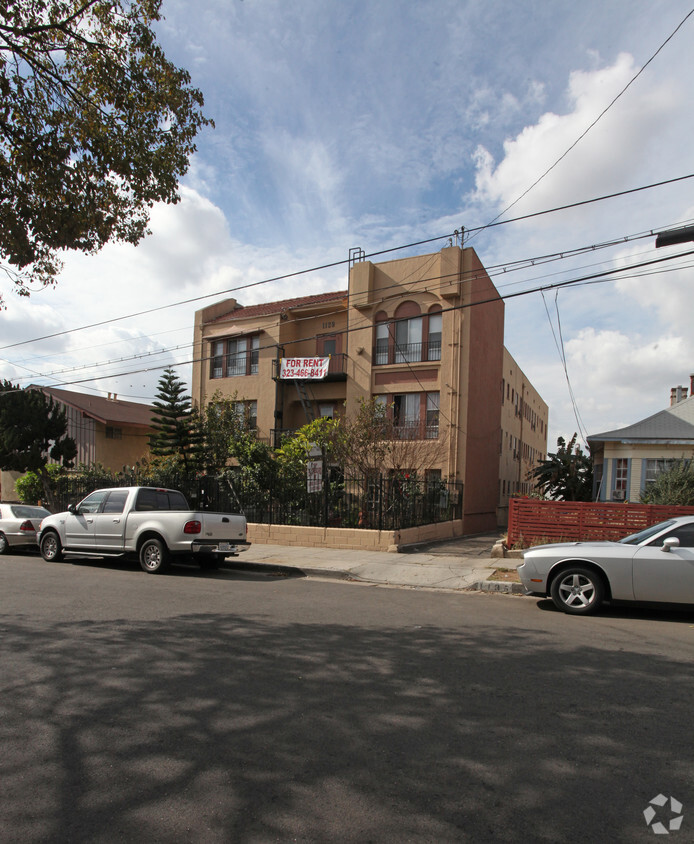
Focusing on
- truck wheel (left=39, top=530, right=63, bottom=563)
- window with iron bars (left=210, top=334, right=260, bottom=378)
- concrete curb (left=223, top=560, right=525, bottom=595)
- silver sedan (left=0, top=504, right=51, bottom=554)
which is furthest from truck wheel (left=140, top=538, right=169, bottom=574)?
window with iron bars (left=210, top=334, right=260, bottom=378)

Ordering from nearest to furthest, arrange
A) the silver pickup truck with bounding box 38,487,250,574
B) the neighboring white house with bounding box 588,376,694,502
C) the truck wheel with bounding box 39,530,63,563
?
the silver pickup truck with bounding box 38,487,250,574 < the truck wheel with bounding box 39,530,63,563 < the neighboring white house with bounding box 588,376,694,502

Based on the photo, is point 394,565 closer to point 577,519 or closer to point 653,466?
point 577,519

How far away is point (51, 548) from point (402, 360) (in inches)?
621

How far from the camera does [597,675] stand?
17.9 feet

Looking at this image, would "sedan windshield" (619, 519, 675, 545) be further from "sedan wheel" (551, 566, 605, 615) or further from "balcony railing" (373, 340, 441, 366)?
"balcony railing" (373, 340, 441, 366)

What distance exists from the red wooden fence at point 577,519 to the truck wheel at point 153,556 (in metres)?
7.60

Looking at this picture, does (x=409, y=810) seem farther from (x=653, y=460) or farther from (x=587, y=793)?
(x=653, y=460)

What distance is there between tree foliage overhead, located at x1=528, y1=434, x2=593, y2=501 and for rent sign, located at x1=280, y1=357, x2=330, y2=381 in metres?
9.88

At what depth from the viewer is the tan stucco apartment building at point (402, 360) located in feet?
80.5

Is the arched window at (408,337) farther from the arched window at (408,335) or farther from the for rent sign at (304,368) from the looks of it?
the for rent sign at (304,368)

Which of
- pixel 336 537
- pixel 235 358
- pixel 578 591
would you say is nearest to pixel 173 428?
pixel 235 358

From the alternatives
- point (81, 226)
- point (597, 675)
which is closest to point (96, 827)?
point (597, 675)

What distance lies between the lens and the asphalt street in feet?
10.2

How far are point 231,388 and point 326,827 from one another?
89.9 ft
